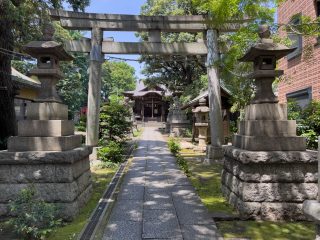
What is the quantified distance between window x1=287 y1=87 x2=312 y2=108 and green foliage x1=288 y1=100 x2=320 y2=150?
4.08ft

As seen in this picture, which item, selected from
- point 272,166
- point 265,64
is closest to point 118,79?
point 265,64

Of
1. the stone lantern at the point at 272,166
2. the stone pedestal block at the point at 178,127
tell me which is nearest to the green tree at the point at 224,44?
the stone lantern at the point at 272,166

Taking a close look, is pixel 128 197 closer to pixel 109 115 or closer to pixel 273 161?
pixel 273 161

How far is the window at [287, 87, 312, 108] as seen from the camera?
438 inches

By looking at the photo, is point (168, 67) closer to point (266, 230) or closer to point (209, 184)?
point (209, 184)

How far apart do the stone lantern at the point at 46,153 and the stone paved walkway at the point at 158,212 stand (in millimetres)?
911

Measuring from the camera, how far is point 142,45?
1166 centimetres

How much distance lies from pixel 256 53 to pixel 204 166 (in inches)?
239

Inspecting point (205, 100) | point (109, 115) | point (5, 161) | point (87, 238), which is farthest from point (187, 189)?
point (205, 100)

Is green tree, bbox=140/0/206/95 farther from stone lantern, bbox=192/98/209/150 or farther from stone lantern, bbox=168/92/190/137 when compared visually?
stone lantern, bbox=192/98/209/150

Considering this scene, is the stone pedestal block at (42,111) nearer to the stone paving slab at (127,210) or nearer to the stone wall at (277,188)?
the stone paving slab at (127,210)

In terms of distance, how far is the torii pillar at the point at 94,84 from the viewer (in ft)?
38.0

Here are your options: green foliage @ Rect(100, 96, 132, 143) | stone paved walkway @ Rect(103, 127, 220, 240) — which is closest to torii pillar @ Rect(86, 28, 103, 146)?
green foliage @ Rect(100, 96, 132, 143)

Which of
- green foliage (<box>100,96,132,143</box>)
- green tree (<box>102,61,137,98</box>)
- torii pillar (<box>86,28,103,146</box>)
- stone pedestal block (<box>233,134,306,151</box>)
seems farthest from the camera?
green tree (<box>102,61,137,98</box>)
